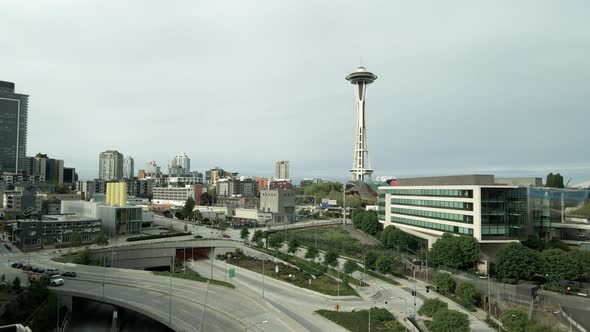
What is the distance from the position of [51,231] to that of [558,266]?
9055 centimetres

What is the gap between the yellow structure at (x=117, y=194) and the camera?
106 meters

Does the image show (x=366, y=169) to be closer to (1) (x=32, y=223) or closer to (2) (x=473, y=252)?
(2) (x=473, y=252)

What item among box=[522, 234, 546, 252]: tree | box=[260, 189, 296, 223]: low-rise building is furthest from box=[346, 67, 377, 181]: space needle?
box=[522, 234, 546, 252]: tree

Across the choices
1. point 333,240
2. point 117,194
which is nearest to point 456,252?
point 333,240

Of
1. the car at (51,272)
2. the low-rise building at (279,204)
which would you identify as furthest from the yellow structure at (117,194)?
the car at (51,272)

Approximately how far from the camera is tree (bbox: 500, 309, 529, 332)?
33969 millimetres

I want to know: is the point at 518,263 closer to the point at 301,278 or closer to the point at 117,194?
the point at 301,278

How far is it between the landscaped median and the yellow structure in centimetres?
4911

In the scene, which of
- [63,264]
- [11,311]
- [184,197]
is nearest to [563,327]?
[11,311]

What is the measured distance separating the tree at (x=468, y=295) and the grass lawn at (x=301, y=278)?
12.6m

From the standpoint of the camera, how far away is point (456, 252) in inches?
2280

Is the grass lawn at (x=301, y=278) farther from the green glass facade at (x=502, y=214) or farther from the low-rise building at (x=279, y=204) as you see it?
the low-rise building at (x=279, y=204)

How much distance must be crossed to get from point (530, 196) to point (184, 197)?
14361cm

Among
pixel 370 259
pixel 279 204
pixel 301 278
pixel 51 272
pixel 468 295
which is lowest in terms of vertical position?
pixel 301 278
